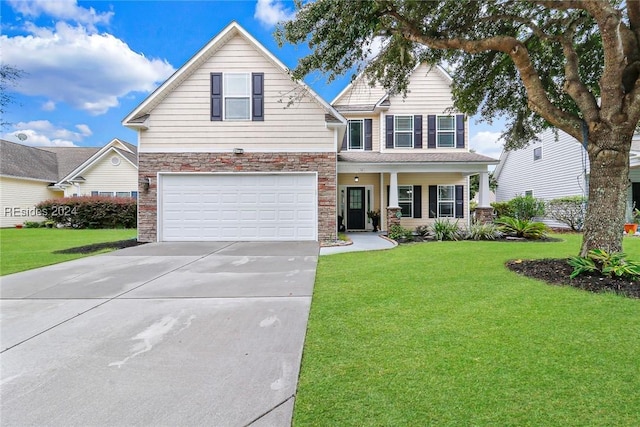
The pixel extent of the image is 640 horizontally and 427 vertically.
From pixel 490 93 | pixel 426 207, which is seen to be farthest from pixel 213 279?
pixel 426 207

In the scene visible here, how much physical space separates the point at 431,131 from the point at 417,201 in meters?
3.33

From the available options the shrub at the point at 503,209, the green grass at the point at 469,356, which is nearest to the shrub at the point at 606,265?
the green grass at the point at 469,356

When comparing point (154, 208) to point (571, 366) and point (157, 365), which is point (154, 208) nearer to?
point (157, 365)

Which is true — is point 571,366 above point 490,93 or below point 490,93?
below

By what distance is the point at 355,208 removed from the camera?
15.7 meters

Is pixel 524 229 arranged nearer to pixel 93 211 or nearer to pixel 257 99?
pixel 257 99

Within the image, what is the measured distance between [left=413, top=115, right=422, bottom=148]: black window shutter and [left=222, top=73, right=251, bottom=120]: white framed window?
7.98m

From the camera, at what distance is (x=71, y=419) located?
2.14 meters

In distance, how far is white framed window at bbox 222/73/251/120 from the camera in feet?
36.3

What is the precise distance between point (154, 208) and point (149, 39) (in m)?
8.44

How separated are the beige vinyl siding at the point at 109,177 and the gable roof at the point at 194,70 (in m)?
11.8

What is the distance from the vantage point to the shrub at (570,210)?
47.8 feet

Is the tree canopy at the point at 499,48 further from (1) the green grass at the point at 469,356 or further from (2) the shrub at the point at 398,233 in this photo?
(2) the shrub at the point at 398,233

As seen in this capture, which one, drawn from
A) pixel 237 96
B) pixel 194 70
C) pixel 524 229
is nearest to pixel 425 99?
pixel 524 229
